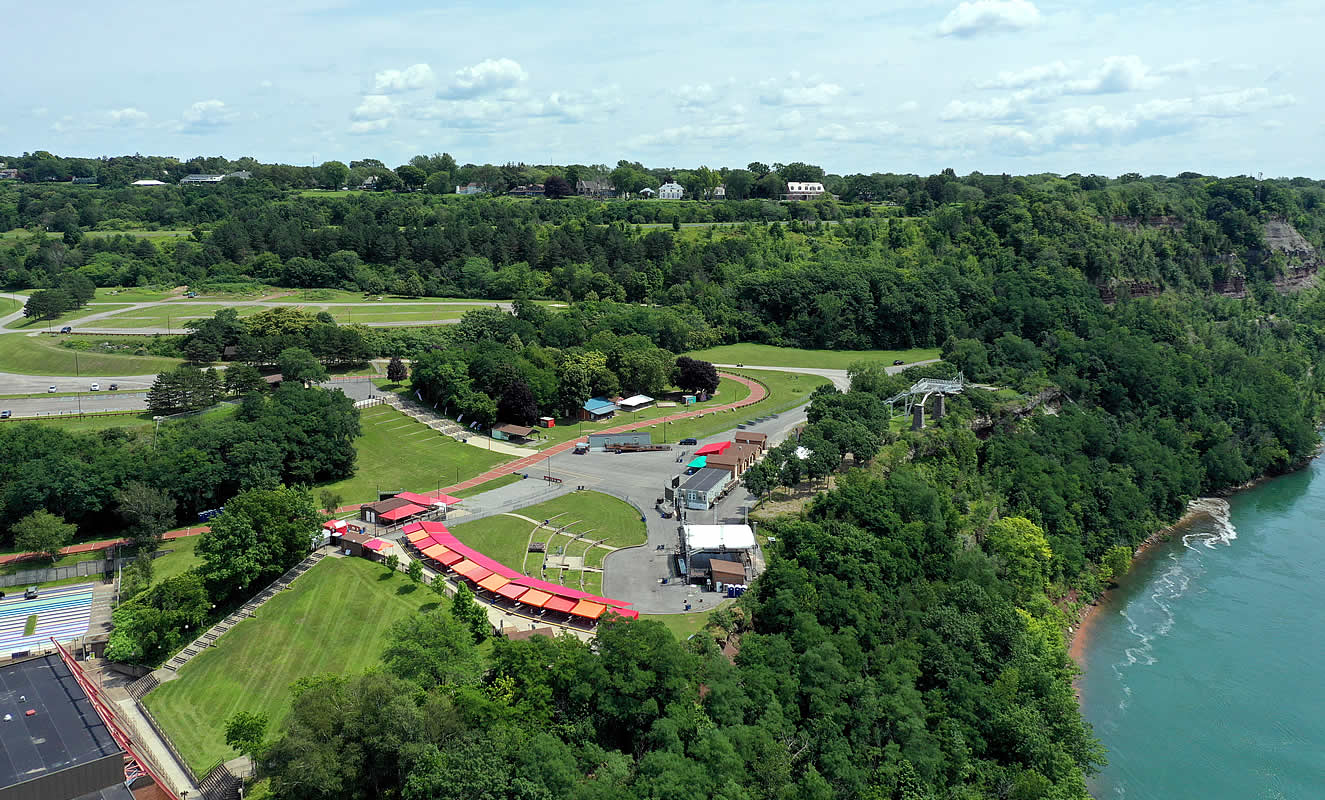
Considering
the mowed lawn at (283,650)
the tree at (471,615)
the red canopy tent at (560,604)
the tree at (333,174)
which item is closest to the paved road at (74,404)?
the mowed lawn at (283,650)

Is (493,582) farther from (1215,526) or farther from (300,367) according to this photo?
(1215,526)

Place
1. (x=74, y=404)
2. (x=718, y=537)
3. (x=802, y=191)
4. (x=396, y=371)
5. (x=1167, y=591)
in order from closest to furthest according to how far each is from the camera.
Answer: (x=718, y=537)
(x=1167, y=591)
(x=74, y=404)
(x=396, y=371)
(x=802, y=191)

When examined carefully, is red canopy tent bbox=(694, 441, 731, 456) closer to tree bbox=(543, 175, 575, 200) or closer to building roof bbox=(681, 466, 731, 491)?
building roof bbox=(681, 466, 731, 491)

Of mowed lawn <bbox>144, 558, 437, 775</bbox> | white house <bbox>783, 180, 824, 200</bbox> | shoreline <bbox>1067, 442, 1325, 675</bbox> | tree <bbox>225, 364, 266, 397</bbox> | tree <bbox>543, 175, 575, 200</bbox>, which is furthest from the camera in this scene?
white house <bbox>783, 180, 824, 200</bbox>

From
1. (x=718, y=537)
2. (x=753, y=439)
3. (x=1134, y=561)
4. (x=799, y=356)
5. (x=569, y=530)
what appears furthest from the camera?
(x=799, y=356)

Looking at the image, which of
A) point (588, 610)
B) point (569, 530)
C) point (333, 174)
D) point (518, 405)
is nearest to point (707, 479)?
point (569, 530)

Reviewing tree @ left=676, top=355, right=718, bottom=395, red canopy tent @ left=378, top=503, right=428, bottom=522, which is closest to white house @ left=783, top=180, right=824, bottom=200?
tree @ left=676, top=355, right=718, bottom=395

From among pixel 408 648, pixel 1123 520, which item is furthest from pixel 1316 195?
pixel 408 648
